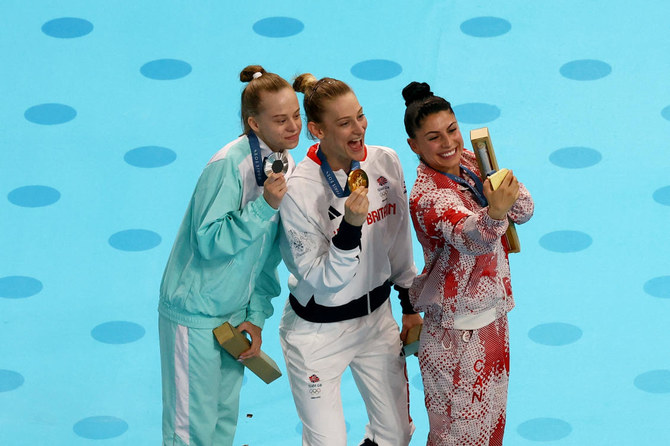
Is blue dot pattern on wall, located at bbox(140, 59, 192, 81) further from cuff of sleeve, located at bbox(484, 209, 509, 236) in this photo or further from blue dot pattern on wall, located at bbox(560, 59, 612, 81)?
cuff of sleeve, located at bbox(484, 209, 509, 236)

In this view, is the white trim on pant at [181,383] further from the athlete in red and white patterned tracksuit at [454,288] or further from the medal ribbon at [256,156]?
the athlete in red and white patterned tracksuit at [454,288]

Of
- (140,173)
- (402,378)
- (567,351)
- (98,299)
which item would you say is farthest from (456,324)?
(140,173)

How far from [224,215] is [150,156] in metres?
2.73

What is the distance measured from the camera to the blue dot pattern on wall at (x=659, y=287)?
643 cm

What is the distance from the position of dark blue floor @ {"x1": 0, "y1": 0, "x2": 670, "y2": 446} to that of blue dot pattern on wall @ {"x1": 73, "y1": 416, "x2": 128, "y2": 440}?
0.03 ft

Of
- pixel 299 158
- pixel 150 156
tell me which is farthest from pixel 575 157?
pixel 150 156

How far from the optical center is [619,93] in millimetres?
7539

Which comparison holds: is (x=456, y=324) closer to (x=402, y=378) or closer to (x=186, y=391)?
(x=402, y=378)

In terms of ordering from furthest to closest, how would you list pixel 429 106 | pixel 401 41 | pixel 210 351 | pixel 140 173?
pixel 401 41 < pixel 140 173 < pixel 210 351 < pixel 429 106

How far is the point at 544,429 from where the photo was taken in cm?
577

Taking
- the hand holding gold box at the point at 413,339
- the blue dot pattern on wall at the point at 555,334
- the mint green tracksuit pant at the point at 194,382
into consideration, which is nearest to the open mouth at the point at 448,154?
the hand holding gold box at the point at 413,339

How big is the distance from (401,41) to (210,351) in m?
Answer: 3.25

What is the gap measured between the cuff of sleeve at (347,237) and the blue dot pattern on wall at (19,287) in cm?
248

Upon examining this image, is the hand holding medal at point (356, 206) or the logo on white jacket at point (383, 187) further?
the logo on white jacket at point (383, 187)
